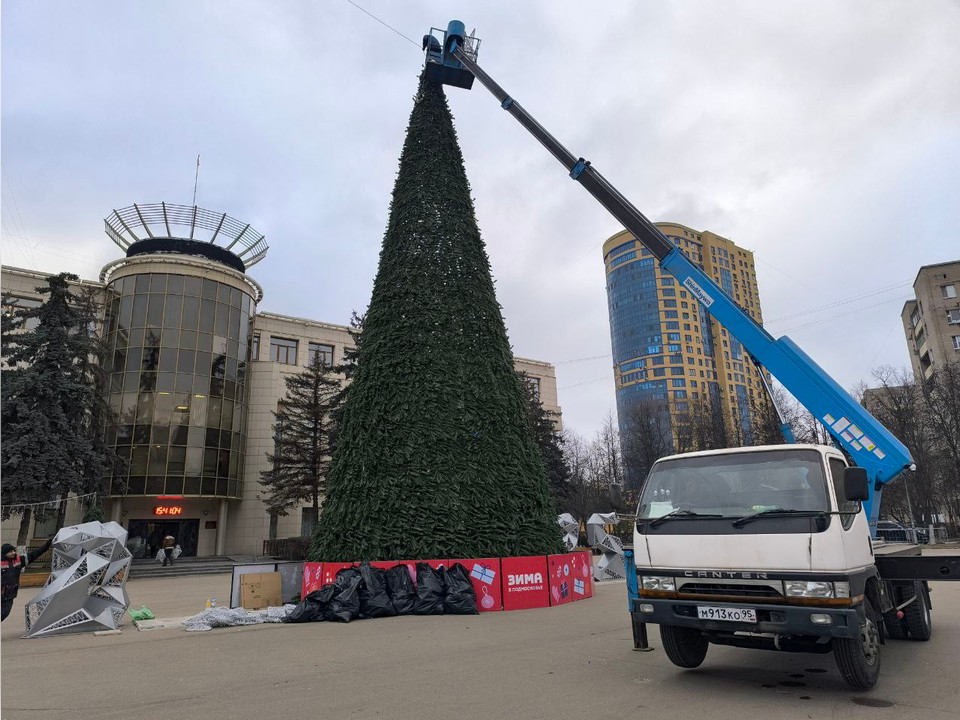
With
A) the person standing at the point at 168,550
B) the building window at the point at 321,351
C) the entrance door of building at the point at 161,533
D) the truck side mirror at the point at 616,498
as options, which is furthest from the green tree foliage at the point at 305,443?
the truck side mirror at the point at 616,498

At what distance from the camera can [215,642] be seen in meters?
8.95

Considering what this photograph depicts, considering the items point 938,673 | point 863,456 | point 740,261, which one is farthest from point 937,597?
point 740,261

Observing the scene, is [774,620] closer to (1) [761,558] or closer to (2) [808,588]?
(2) [808,588]

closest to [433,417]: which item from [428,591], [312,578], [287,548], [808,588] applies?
[428,591]

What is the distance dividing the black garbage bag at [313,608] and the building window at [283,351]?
3428cm

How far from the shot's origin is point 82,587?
10578mm

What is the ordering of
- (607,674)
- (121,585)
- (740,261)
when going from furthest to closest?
(740,261), (121,585), (607,674)

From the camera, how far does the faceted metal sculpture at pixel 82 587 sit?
10258 millimetres

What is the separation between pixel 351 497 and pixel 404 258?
18.2ft

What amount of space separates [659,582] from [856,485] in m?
1.97

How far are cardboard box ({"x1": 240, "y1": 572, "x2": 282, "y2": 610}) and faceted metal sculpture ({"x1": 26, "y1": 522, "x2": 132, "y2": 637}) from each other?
7.43ft

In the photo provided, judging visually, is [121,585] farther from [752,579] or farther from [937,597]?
[937,597]

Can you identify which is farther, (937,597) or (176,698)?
(937,597)

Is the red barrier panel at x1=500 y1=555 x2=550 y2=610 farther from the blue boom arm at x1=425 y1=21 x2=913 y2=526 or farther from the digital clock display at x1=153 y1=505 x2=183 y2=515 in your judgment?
the digital clock display at x1=153 y1=505 x2=183 y2=515
